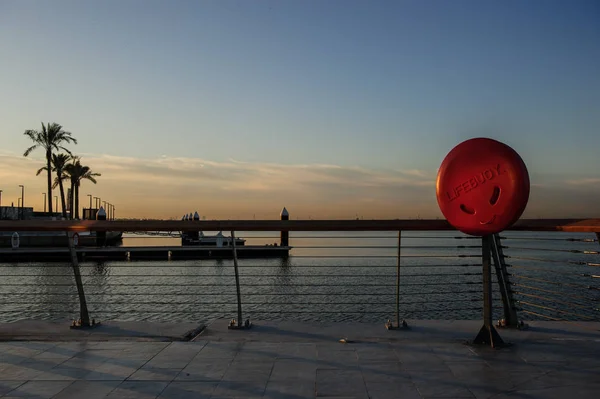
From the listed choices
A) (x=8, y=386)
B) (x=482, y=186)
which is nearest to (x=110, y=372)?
(x=8, y=386)

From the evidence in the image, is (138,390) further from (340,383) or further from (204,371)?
(340,383)

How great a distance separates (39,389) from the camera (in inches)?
114

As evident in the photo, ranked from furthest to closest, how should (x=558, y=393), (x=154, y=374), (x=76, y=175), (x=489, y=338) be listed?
(x=76, y=175) → (x=489, y=338) → (x=154, y=374) → (x=558, y=393)

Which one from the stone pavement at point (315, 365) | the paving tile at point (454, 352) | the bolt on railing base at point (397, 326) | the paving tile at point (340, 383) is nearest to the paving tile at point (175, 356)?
the stone pavement at point (315, 365)

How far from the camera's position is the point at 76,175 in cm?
5559

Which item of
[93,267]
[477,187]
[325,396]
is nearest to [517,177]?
Result: [477,187]

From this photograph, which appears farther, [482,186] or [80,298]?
[80,298]

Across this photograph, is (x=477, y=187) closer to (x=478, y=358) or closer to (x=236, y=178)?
(x=478, y=358)

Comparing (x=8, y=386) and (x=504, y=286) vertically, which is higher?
(x=504, y=286)

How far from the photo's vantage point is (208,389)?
2.90 meters

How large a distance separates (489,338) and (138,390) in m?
2.70

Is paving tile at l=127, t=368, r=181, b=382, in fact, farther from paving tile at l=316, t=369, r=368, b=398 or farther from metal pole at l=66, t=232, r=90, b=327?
metal pole at l=66, t=232, r=90, b=327

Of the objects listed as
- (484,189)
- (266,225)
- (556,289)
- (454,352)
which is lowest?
(556,289)

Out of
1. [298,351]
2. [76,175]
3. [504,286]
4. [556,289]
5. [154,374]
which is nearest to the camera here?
[154,374]
